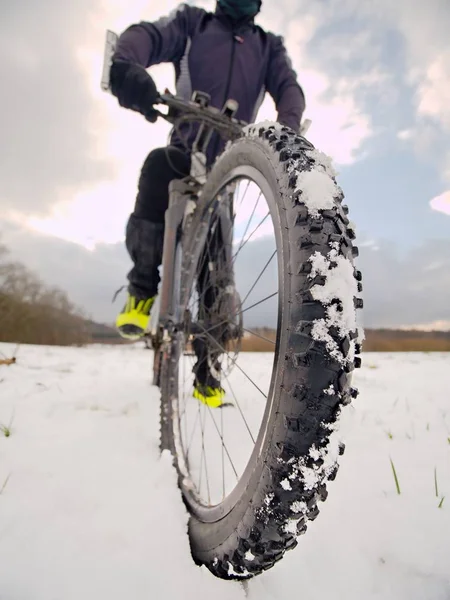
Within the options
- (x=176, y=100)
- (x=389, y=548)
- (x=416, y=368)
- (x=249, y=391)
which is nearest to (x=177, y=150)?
(x=176, y=100)

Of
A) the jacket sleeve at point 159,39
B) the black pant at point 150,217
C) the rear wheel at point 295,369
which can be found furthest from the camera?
the black pant at point 150,217

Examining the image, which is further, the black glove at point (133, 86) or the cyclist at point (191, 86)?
the cyclist at point (191, 86)

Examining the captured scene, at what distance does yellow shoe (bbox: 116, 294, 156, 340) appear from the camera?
72.8 inches

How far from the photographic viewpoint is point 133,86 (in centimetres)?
126

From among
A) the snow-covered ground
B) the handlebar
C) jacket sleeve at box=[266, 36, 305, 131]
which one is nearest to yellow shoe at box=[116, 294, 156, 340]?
the snow-covered ground

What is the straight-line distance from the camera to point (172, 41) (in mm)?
1798

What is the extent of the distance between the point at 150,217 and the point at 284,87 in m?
1.09

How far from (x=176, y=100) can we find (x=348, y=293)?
44.5 inches

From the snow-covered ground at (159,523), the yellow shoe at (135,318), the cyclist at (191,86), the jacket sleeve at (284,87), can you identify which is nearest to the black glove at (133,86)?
the cyclist at (191,86)

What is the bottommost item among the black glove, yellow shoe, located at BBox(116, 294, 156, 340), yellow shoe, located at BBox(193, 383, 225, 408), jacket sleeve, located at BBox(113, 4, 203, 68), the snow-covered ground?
the snow-covered ground

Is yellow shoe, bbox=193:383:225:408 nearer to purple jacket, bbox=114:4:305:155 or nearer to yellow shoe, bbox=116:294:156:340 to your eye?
yellow shoe, bbox=116:294:156:340

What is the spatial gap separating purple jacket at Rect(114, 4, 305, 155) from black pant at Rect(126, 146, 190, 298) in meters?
0.33

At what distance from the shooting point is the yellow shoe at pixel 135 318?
185cm

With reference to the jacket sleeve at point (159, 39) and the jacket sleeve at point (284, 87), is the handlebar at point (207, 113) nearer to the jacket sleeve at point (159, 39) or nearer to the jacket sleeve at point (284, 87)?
the jacket sleeve at point (159, 39)
